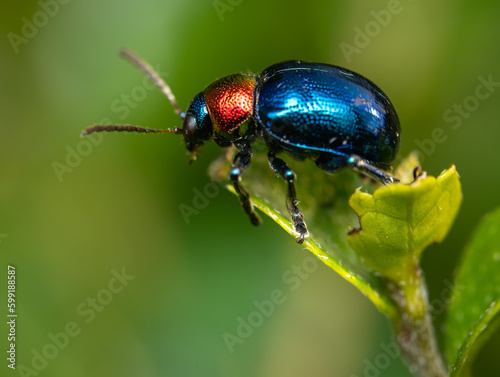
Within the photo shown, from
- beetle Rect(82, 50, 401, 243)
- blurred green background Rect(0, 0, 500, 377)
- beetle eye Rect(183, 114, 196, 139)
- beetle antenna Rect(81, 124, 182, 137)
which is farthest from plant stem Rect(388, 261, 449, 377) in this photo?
beetle antenna Rect(81, 124, 182, 137)

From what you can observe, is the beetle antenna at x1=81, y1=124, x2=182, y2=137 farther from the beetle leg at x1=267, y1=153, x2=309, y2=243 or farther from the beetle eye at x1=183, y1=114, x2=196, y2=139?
the beetle leg at x1=267, y1=153, x2=309, y2=243

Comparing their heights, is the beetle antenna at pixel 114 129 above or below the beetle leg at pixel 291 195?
below

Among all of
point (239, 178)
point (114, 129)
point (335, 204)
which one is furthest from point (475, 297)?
point (114, 129)

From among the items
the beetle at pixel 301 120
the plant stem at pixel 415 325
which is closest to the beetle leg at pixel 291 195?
the beetle at pixel 301 120

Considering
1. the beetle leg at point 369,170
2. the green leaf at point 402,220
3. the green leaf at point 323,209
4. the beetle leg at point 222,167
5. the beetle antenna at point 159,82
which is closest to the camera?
the green leaf at point 402,220

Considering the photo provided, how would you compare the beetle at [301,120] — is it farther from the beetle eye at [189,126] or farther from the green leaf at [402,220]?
the green leaf at [402,220]

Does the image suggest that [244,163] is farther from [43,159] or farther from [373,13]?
[373,13]
